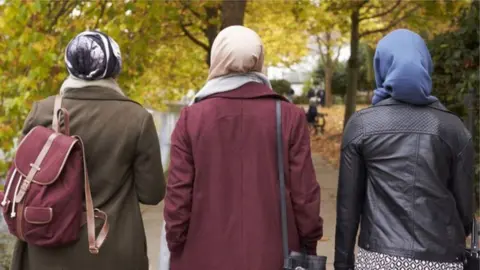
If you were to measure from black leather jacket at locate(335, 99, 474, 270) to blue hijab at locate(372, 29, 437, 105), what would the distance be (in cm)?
6

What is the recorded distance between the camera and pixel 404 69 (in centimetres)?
278

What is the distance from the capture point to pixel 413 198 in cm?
277

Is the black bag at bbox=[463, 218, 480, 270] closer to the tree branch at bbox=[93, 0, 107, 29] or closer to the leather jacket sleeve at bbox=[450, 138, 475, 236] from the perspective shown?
the leather jacket sleeve at bbox=[450, 138, 475, 236]

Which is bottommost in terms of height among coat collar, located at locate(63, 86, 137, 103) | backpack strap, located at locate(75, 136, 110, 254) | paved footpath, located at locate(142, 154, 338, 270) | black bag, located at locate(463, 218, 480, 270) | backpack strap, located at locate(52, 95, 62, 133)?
paved footpath, located at locate(142, 154, 338, 270)

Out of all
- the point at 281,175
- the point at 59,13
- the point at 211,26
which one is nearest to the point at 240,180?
the point at 281,175

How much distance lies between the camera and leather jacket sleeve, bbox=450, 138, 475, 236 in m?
2.83

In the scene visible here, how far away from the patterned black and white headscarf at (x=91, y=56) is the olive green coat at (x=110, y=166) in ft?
0.25

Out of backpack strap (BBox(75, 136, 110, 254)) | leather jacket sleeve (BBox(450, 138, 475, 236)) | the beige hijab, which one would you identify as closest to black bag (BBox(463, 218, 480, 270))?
leather jacket sleeve (BBox(450, 138, 475, 236))

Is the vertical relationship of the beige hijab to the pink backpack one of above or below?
above

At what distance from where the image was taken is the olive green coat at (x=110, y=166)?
3.00 meters

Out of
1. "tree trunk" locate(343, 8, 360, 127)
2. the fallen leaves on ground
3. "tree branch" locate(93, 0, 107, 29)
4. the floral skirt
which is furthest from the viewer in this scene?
"tree trunk" locate(343, 8, 360, 127)

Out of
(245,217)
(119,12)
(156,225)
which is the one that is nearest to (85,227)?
(245,217)

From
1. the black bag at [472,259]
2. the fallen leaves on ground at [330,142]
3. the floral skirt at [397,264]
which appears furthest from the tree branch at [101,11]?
the fallen leaves on ground at [330,142]

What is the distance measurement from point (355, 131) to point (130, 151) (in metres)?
1.01
